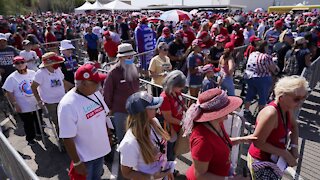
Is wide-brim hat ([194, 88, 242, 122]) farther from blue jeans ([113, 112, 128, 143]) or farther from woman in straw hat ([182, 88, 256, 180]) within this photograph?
blue jeans ([113, 112, 128, 143])

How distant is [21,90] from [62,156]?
1465mm

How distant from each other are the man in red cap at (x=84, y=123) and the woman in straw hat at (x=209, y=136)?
1.16 m

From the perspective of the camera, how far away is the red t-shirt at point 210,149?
2.28 m

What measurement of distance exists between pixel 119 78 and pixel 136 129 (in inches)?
64.8

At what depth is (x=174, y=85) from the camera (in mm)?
3633

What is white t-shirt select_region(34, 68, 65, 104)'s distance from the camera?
4.68 m

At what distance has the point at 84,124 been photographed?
301 cm

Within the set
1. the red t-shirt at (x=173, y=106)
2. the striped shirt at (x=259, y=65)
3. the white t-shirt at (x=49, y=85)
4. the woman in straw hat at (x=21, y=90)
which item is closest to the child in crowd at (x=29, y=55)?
the woman in straw hat at (x=21, y=90)

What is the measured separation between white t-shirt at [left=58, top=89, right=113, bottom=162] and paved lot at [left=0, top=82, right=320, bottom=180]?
4.41 ft

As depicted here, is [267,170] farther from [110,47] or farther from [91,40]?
[91,40]

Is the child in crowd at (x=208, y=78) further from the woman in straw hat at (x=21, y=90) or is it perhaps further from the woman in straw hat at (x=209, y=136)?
the woman in straw hat at (x=21, y=90)

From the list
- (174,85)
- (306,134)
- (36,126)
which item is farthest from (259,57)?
(36,126)

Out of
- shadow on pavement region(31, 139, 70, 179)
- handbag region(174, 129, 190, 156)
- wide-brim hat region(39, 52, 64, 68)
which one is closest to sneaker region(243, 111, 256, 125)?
handbag region(174, 129, 190, 156)

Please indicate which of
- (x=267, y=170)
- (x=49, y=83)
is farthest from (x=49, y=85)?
(x=267, y=170)
